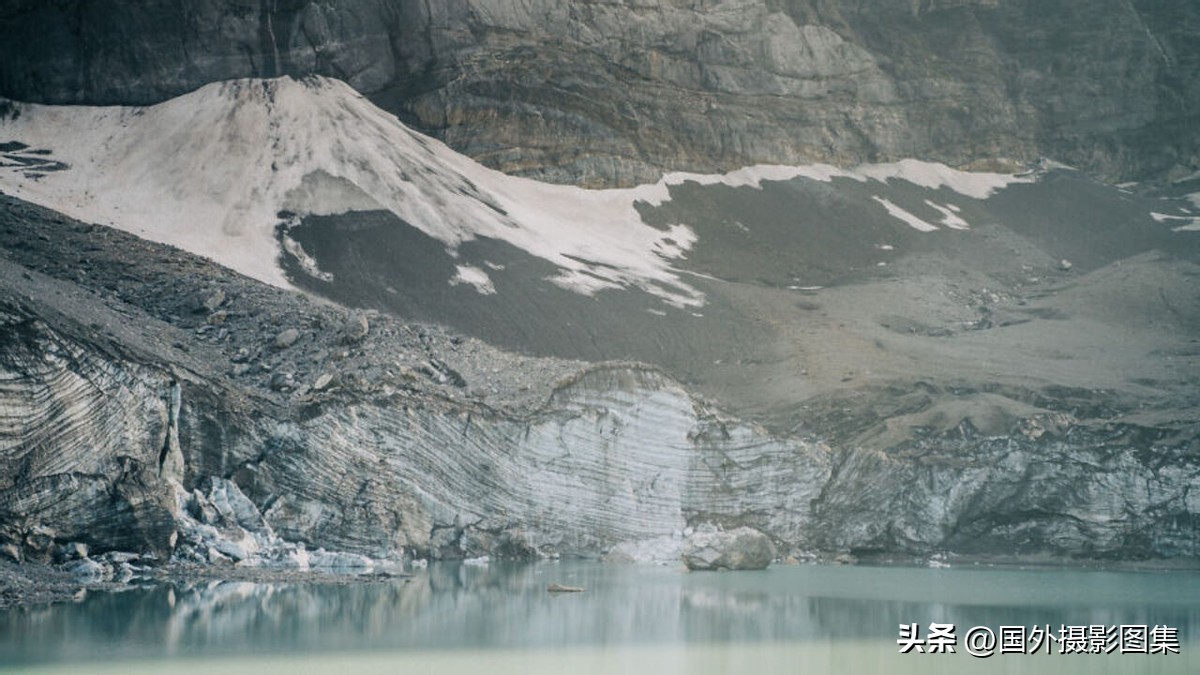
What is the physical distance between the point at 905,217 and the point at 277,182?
28.8 m

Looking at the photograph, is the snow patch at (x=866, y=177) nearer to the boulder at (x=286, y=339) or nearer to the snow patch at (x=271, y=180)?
the snow patch at (x=271, y=180)

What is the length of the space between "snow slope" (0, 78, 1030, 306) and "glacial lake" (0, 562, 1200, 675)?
59.9 feet

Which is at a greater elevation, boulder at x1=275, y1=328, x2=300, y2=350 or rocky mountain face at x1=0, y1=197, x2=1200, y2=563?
boulder at x1=275, y1=328, x2=300, y2=350

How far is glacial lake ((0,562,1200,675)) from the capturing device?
19125 millimetres

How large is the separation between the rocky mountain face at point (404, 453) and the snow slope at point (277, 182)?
15.6 ft

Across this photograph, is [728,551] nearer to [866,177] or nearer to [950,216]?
[950,216]

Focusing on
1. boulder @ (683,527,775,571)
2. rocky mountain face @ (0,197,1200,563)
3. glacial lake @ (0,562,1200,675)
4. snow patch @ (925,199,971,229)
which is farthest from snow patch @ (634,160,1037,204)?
glacial lake @ (0,562,1200,675)

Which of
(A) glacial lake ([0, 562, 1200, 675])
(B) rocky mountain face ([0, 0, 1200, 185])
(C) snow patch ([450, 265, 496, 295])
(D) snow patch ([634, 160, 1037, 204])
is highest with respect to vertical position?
(B) rocky mountain face ([0, 0, 1200, 185])

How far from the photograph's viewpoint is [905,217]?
67.2m

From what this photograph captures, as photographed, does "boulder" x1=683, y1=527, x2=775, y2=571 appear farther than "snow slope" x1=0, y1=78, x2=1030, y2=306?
No

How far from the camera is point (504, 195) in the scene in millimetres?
57375


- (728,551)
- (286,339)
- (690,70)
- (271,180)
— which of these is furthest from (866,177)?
(286,339)

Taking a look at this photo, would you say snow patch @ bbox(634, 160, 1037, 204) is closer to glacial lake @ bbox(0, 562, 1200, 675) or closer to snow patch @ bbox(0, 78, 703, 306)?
snow patch @ bbox(0, 78, 703, 306)

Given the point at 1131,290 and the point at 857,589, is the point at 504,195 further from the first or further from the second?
the point at 857,589
